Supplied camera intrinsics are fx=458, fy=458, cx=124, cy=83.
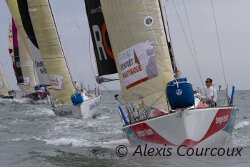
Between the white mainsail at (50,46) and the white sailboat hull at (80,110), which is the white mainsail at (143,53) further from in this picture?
the white mainsail at (50,46)

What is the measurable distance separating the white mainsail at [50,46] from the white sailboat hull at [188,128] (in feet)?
44.6

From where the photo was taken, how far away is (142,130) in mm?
9383

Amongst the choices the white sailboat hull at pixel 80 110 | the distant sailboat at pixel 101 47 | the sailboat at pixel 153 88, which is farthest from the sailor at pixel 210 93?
the white sailboat hull at pixel 80 110

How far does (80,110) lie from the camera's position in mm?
20469

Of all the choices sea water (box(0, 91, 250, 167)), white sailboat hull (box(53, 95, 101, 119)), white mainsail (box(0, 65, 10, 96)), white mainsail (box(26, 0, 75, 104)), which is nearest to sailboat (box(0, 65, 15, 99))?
white mainsail (box(0, 65, 10, 96))

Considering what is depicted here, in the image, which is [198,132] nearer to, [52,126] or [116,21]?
[116,21]

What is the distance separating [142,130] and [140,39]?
7.13ft

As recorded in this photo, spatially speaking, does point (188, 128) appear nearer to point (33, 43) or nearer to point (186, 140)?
point (186, 140)

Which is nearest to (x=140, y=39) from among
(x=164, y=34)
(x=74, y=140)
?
(x=164, y=34)

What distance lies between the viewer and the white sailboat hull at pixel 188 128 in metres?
8.62

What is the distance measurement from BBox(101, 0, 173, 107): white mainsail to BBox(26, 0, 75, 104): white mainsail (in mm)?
12113

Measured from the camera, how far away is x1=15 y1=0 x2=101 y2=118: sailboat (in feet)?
73.8

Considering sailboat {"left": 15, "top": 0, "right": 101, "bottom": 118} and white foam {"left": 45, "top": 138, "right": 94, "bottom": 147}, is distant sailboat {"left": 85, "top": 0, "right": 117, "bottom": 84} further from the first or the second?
sailboat {"left": 15, "top": 0, "right": 101, "bottom": 118}
